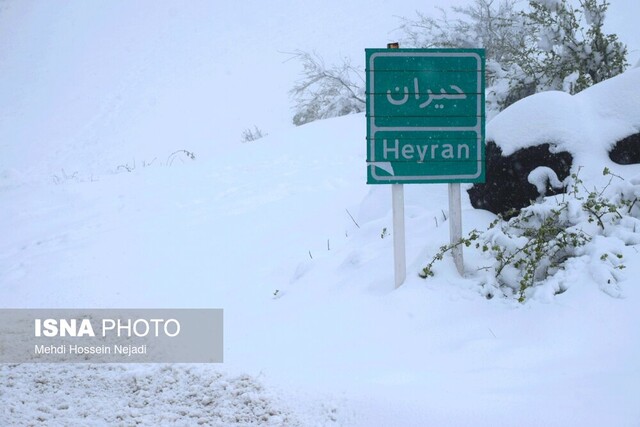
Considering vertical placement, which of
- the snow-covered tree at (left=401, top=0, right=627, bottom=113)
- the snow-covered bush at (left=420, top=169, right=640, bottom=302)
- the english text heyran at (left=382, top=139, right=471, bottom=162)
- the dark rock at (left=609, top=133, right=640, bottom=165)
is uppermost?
the snow-covered tree at (left=401, top=0, right=627, bottom=113)

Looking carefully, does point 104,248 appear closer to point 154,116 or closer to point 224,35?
point 154,116

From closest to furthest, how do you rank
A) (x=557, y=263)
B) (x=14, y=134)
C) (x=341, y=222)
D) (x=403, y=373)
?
(x=403, y=373)
(x=557, y=263)
(x=341, y=222)
(x=14, y=134)

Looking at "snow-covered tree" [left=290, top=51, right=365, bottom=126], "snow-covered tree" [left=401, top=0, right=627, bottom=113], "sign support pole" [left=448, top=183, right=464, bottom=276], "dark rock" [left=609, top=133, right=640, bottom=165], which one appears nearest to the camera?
"sign support pole" [left=448, top=183, right=464, bottom=276]

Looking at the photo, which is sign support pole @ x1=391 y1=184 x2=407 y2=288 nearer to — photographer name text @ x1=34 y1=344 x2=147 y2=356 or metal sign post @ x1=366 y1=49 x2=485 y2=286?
metal sign post @ x1=366 y1=49 x2=485 y2=286

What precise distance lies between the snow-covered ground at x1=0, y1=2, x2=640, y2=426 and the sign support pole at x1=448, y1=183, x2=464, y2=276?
75 mm

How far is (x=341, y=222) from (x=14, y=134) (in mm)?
21229

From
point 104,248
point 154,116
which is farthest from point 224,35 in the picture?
point 104,248

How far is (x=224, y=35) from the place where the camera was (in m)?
48.8

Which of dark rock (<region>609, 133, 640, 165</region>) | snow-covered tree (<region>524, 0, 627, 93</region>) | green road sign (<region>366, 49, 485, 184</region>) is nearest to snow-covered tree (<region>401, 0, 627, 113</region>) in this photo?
snow-covered tree (<region>524, 0, 627, 93</region>)

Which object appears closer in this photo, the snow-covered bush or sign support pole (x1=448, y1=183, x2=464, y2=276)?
the snow-covered bush

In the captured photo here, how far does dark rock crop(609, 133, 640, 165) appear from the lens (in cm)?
492

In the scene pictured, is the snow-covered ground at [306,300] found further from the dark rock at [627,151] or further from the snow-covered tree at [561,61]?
the snow-covered tree at [561,61]

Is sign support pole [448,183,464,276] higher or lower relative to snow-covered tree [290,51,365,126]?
lower

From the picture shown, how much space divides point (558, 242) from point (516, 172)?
1.13 meters
